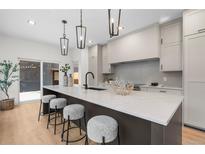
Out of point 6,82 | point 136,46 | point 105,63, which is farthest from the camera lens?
point 105,63

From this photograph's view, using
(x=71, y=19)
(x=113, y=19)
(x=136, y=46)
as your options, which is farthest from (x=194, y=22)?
(x=71, y=19)

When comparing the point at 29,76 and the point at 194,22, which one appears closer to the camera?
the point at 194,22

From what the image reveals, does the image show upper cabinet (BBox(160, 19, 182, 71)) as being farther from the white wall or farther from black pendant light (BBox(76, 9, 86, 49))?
the white wall

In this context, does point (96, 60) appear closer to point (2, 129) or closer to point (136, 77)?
point (136, 77)

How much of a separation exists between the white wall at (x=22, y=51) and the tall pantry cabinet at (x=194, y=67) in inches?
210

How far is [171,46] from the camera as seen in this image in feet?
10.6

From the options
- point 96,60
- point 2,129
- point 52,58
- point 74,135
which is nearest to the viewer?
point 74,135

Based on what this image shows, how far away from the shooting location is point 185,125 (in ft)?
9.01

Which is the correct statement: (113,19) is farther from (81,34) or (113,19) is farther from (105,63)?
(105,63)

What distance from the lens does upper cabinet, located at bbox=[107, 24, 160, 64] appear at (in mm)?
3463

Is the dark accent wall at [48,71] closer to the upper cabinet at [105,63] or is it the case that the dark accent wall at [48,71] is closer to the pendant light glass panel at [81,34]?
the upper cabinet at [105,63]

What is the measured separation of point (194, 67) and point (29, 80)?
5977 mm
